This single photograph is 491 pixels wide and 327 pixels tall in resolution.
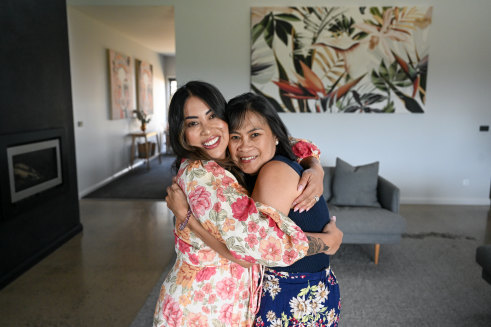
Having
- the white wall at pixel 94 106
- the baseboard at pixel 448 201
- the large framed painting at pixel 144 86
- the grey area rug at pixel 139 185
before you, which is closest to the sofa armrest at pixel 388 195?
the baseboard at pixel 448 201

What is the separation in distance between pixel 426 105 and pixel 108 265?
446 centimetres

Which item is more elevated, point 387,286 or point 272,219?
point 272,219

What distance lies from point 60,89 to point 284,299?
3369 mm

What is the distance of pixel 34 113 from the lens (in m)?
3.21

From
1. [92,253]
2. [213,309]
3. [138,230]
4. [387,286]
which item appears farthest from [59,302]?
[387,286]

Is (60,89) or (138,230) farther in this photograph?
(138,230)

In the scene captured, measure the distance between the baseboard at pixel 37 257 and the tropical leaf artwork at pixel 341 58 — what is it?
9.45ft

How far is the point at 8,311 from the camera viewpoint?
2490 mm

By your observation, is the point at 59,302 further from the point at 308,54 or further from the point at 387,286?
the point at 308,54

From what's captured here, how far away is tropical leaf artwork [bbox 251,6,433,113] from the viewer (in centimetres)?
483

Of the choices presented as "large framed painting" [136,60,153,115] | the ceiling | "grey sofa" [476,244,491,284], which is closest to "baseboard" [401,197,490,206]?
"grey sofa" [476,244,491,284]

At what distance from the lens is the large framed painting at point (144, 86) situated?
8.07m

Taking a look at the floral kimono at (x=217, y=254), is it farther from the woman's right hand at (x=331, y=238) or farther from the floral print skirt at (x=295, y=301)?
the woman's right hand at (x=331, y=238)

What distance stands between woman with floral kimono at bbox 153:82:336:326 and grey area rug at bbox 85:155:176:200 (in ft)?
13.5
